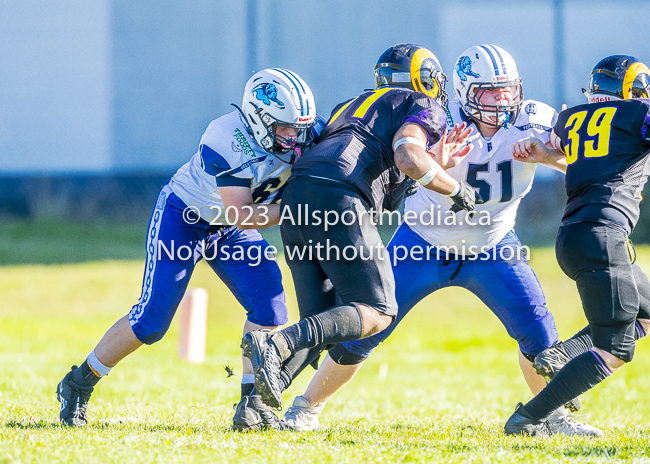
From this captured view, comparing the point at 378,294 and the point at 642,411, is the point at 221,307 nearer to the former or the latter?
the point at 642,411

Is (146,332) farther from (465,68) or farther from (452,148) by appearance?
(465,68)

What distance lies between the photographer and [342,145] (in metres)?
3.74

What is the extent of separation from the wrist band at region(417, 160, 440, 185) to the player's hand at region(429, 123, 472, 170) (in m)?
0.23

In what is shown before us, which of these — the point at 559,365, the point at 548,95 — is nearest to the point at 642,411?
the point at 559,365

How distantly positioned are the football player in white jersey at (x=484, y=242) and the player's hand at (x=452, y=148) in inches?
12.4

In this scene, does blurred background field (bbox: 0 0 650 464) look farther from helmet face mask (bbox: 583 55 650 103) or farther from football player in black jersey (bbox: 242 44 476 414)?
football player in black jersey (bbox: 242 44 476 414)

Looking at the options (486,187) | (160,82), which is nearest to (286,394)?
(486,187)

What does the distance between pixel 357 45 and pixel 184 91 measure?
3.84 m

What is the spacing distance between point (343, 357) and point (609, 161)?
178 cm

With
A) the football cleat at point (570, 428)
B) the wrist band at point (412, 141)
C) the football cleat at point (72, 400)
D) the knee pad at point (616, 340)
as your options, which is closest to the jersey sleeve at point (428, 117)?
the wrist band at point (412, 141)

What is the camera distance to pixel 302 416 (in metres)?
4.45

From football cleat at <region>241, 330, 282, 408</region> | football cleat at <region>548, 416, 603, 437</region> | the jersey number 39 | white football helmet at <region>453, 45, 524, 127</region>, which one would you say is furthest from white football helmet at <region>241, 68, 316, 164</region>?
football cleat at <region>548, 416, 603, 437</region>

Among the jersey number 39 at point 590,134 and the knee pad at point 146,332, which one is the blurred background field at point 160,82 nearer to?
the knee pad at point 146,332

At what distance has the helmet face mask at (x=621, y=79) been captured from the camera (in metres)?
4.10
